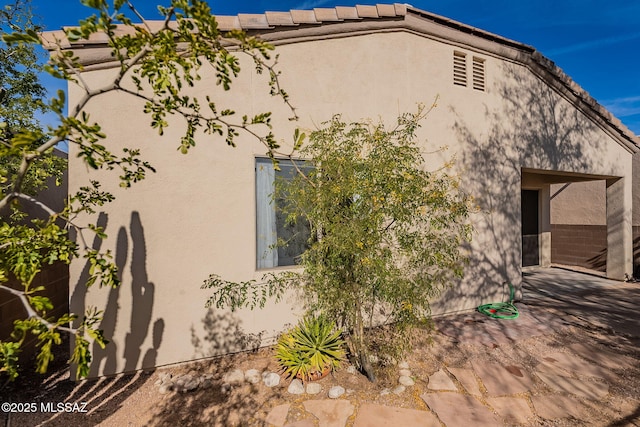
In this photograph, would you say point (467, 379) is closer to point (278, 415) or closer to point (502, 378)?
point (502, 378)

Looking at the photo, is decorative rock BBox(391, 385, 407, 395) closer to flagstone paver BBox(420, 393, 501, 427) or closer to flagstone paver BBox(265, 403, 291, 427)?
flagstone paver BBox(420, 393, 501, 427)

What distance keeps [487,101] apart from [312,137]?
496cm

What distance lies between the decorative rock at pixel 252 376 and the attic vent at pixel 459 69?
21.1ft

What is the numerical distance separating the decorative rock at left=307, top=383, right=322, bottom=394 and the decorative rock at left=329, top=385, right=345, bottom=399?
0.15 meters

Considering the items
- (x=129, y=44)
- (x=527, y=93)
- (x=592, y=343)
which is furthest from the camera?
(x=527, y=93)

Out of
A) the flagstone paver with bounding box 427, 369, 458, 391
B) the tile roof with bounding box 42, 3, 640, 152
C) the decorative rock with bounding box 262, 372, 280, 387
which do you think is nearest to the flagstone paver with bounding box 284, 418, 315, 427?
the decorative rock with bounding box 262, 372, 280, 387

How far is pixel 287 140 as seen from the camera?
15.0ft

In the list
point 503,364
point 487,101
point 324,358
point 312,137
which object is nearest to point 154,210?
point 312,137

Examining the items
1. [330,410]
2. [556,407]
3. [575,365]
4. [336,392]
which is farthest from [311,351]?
[575,365]

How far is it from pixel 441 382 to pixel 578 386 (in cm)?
161

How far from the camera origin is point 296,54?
4645 millimetres

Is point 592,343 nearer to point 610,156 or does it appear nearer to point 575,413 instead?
point 575,413

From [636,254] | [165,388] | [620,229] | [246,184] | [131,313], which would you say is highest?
[246,184]

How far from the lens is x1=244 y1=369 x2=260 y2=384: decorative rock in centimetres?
358
